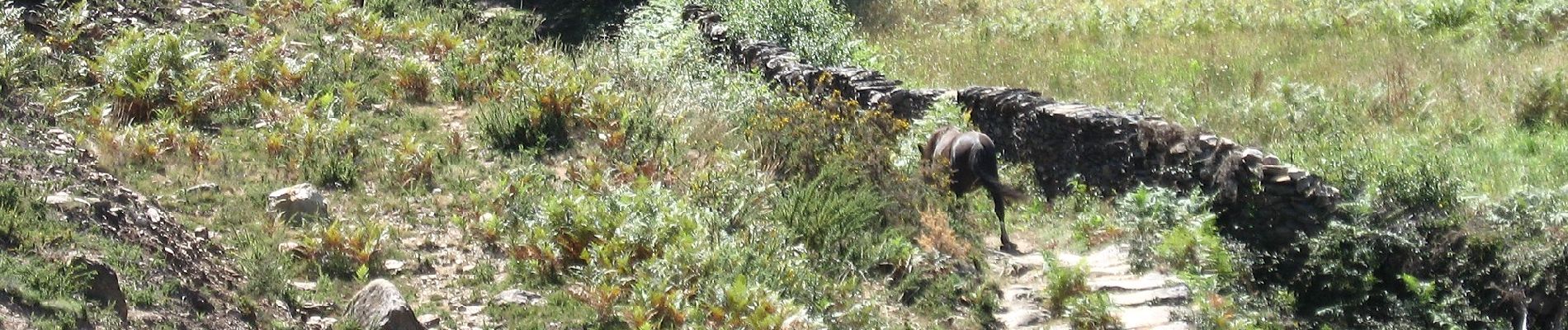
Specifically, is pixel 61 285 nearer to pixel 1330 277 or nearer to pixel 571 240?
pixel 571 240

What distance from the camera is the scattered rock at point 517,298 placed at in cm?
887

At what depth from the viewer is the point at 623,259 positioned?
9023 millimetres

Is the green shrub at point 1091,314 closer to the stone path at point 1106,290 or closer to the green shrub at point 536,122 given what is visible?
the stone path at point 1106,290

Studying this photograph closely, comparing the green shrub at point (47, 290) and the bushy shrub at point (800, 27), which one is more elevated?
the green shrub at point (47, 290)

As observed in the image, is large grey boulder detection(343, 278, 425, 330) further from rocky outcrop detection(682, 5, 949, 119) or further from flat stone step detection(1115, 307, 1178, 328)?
rocky outcrop detection(682, 5, 949, 119)

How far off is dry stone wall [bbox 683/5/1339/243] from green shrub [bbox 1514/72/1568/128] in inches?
145

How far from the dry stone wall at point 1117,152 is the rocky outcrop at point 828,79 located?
1 centimetres

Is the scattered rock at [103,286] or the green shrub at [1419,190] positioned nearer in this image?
the scattered rock at [103,286]

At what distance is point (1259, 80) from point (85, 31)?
11343 mm

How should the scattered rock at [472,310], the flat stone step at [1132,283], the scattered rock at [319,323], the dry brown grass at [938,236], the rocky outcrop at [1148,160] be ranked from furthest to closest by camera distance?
the rocky outcrop at [1148,160], the dry brown grass at [938,236], the flat stone step at [1132,283], the scattered rock at [472,310], the scattered rock at [319,323]

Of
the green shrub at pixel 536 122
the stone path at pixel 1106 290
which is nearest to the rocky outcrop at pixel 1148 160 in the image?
the stone path at pixel 1106 290

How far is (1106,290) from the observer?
10.2 meters

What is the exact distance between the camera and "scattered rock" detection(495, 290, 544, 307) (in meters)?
8.87

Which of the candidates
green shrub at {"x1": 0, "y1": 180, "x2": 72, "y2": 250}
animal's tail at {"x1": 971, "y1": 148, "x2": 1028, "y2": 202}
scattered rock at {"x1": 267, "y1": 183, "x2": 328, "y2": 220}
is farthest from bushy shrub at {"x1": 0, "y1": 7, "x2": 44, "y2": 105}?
animal's tail at {"x1": 971, "y1": 148, "x2": 1028, "y2": 202}
